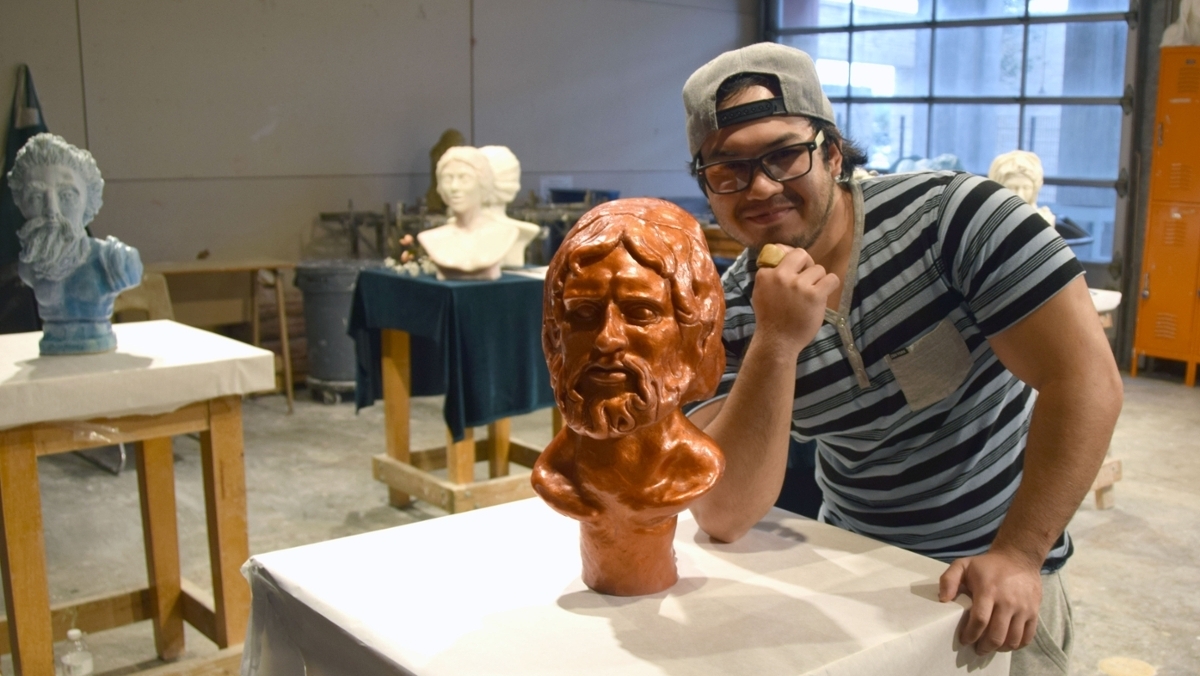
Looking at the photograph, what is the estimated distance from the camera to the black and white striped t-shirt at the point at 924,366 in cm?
168

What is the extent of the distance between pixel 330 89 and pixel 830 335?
6442 millimetres

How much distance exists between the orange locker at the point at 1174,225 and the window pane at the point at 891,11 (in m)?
2.45

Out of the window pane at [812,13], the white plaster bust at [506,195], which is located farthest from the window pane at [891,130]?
the white plaster bust at [506,195]

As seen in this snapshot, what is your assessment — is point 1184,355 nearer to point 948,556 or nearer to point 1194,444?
point 1194,444

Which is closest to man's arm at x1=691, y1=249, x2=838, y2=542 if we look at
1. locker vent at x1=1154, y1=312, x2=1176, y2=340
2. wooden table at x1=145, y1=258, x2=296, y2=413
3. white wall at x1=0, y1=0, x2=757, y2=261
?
wooden table at x1=145, y1=258, x2=296, y2=413

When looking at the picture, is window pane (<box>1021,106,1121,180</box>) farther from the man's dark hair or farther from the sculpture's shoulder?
the sculpture's shoulder

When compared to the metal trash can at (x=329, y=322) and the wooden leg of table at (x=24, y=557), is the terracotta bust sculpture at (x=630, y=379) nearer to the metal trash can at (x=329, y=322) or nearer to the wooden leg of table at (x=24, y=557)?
the wooden leg of table at (x=24, y=557)

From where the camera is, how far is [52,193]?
3.07m

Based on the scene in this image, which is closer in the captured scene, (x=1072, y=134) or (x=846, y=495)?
(x=846, y=495)

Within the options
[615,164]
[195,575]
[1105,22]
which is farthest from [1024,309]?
[615,164]

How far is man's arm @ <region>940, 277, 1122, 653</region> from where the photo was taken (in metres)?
1.44

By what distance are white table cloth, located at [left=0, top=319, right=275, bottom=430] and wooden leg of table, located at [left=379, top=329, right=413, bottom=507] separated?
151cm

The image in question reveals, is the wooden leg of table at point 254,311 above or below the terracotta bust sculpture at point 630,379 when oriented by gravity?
below

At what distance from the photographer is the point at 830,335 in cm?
175
